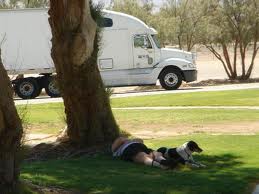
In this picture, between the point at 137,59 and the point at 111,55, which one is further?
the point at 137,59

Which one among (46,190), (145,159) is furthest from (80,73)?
(46,190)

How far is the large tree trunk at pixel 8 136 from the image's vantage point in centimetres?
684

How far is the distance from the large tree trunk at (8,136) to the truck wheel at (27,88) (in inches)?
901

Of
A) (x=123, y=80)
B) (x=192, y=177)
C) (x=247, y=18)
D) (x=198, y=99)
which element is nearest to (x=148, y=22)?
(x=247, y=18)

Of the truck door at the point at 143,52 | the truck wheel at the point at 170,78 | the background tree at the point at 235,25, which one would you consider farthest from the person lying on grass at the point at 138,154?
the background tree at the point at 235,25

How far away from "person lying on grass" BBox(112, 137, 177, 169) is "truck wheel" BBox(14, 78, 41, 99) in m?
18.7

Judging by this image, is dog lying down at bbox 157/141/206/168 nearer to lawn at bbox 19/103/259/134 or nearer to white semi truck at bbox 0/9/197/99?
lawn at bbox 19/103/259/134

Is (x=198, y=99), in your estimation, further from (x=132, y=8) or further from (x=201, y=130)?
(x=132, y=8)

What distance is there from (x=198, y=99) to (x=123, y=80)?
23.2 feet

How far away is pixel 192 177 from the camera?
363 inches

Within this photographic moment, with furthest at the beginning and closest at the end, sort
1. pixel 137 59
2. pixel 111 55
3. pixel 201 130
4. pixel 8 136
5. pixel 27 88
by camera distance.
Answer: pixel 137 59
pixel 111 55
pixel 27 88
pixel 201 130
pixel 8 136

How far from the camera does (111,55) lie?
98.8 ft

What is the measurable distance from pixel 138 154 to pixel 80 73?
91.7 inches

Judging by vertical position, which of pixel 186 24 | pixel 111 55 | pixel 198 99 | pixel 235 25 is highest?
pixel 186 24
